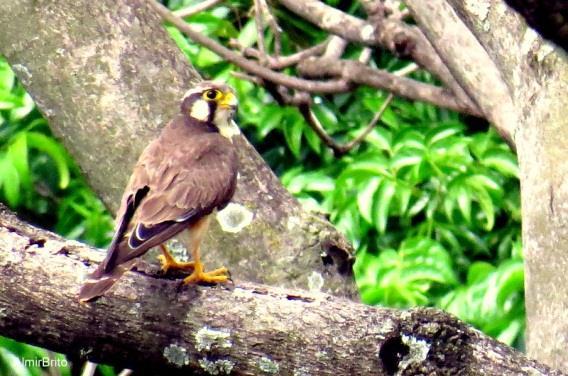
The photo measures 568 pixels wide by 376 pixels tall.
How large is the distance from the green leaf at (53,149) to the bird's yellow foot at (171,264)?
1474 mm

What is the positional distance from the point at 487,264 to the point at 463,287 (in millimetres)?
172

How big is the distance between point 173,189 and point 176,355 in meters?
1.01

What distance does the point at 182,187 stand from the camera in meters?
4.50

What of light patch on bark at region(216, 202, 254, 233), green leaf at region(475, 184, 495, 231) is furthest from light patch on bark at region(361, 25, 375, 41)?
light patch on bark at region(216, 202, 254, 233)

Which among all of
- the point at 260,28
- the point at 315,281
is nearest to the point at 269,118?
the point at 260,28

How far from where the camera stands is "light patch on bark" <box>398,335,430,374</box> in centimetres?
322

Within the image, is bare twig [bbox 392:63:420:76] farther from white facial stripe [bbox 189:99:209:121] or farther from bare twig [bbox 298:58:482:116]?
white facial stripe [bbox 189:99:209:121]

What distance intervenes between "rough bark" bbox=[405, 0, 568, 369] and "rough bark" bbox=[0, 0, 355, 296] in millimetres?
845

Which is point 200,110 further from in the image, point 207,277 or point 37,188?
point 37,188

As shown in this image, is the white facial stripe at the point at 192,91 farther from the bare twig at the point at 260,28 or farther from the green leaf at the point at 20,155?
the green leaf at the point at 20,155

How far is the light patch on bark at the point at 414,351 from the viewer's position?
3217mm

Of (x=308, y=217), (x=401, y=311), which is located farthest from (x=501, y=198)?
(x=401, y=311)

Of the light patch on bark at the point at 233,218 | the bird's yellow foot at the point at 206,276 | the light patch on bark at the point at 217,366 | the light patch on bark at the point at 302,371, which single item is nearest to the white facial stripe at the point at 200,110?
the light patch on bark at the point at 233,218

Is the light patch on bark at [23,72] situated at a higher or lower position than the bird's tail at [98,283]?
lower
